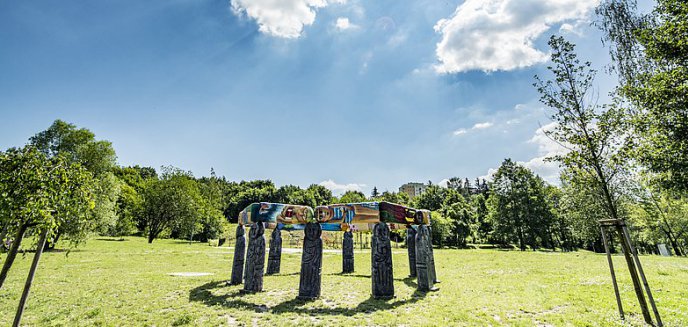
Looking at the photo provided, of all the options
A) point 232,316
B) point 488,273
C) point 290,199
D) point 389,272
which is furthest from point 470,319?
point 290,199

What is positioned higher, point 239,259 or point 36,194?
point 36,194

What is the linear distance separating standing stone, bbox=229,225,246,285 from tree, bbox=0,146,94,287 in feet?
26.5

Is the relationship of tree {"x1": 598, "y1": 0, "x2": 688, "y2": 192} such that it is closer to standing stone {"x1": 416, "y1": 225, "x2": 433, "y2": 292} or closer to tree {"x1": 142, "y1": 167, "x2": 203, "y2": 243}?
standing stone {"x1": 416, "y1": 225, "x2": 433, "y2": 292}

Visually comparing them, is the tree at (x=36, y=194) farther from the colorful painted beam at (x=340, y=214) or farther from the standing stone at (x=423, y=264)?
the standing stone at (x=423, y=264)

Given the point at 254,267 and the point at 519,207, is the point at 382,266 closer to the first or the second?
the point at 254,267

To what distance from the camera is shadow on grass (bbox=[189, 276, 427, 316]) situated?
9.77 m

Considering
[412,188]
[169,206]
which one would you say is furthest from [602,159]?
[412,188]

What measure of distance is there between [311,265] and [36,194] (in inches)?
339

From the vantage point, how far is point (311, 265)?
11797mm

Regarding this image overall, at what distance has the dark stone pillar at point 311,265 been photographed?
37.7 ft

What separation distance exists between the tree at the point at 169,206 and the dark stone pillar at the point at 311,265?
4204 centimetres

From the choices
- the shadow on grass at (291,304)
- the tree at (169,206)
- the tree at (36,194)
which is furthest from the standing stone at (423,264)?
the tree at (169,206)

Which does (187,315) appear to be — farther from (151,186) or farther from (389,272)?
(151,186)

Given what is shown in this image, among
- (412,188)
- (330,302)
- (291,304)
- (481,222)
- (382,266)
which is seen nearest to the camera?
(291,304)
